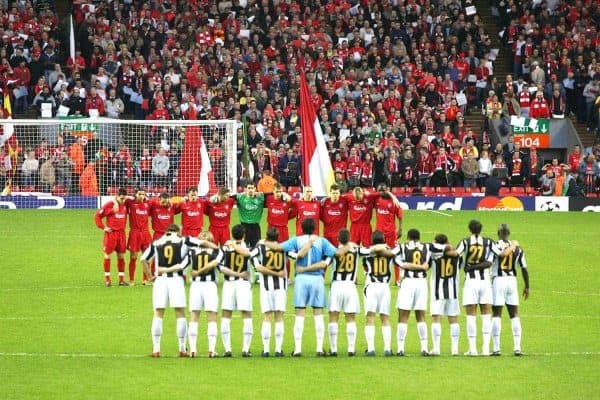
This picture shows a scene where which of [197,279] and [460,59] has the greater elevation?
[460,59]

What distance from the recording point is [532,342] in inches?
808

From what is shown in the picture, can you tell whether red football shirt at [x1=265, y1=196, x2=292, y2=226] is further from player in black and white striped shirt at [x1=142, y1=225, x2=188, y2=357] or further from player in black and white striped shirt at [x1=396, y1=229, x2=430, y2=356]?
player in black and white striped shirt at [x1=396, y1=229, x2=430, y2=356]

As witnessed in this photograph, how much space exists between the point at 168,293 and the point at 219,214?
6442mm

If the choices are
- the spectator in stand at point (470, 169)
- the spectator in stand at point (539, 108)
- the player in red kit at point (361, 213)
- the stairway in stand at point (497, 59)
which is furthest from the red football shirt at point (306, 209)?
the stairway in stand at point (497, 59)

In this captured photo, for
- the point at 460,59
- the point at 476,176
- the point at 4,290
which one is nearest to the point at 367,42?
the point at 460,59

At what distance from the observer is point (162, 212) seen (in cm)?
2477

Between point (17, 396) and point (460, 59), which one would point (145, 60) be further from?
point (17, 396)

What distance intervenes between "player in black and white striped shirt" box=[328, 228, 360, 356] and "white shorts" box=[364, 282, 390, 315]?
6.6 inches

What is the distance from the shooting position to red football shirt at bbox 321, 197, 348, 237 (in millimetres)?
24703

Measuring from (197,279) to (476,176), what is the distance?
866 inches

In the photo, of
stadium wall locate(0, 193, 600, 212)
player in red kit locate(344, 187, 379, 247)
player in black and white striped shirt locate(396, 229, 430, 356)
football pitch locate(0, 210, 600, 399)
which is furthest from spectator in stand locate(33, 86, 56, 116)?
player in black and white striped shirt locate(396, 229, 430, 356)

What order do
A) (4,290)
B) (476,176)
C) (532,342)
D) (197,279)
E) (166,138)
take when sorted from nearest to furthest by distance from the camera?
1. (197,279)
2. (532,342)
3. (4,290)
4. (166,138)
5. (476,176)

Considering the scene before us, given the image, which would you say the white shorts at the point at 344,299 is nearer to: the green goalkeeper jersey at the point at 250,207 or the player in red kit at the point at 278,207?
the player in red kit at the point at 278,207

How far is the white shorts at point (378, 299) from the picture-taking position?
1847 centimetres
